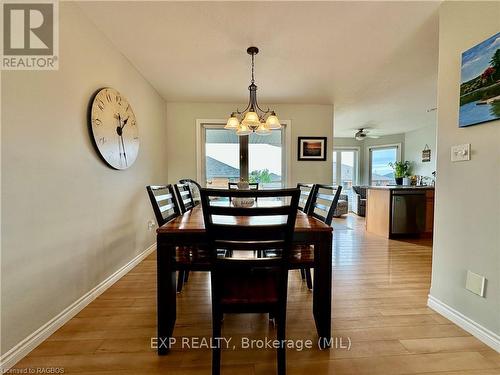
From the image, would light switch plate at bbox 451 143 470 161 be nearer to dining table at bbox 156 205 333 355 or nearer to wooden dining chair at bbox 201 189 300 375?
dining table at bbox 156 205 333 355

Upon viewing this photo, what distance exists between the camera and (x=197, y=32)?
1957 millimetres

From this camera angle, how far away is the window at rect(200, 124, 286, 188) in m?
4.03

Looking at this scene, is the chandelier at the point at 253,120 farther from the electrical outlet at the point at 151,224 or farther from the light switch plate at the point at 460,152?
the electrical outlet at the point at 151,224

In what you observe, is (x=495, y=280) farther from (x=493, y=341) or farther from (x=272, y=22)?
(x=272, y=22)

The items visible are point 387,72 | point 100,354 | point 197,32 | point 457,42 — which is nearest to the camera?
point 100,354

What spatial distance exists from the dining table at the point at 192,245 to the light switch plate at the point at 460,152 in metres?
1.10

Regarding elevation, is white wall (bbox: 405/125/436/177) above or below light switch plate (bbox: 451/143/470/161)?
above

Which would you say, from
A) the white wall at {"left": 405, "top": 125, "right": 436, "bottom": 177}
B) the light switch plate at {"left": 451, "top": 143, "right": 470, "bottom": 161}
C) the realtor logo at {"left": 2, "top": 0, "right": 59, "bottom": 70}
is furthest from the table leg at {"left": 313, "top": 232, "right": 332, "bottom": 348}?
the white wall at {"left": 405, "top": 125, "right": 436, "bottom": 177}

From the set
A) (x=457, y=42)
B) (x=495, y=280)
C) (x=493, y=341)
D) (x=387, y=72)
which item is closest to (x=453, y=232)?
(x=495, y=280)

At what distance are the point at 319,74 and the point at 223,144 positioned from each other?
6.47 ft

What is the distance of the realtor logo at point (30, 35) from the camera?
4.20 ft

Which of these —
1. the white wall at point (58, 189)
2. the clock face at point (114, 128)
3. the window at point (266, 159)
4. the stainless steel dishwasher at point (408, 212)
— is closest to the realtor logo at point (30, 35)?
the white wall at point (58, 189)

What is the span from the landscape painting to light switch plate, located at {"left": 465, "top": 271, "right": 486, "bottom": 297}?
3.25 ft

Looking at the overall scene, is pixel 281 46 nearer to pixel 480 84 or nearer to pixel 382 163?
pixel 480 84
